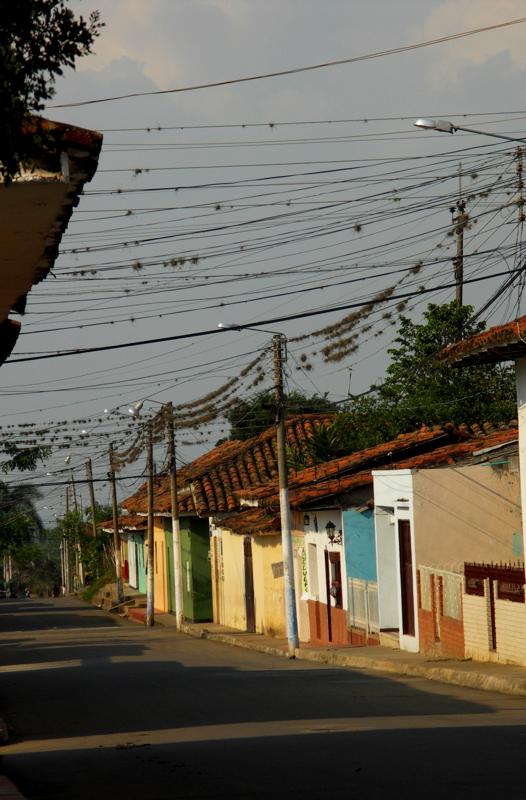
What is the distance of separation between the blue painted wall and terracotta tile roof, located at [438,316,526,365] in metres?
8.35

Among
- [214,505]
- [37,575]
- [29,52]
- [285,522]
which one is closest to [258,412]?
[214,505]

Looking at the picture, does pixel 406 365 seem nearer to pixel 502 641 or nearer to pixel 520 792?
pixel 502 641

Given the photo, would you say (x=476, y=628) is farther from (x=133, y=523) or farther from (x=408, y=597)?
(x=133, y=523)

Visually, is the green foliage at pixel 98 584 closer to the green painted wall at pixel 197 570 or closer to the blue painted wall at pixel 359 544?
the green painted wall at pixel 197 570

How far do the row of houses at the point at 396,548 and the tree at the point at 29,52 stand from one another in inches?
548

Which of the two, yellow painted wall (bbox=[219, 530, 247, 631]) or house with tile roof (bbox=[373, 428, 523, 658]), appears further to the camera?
yellow painted wall (bbox=[219, 530, 247, 631])

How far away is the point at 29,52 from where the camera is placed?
253 inches

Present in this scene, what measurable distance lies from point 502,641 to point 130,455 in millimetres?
31286

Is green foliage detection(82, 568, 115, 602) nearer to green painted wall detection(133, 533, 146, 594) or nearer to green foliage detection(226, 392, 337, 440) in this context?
green painted wall detection(133, 533, 146, 594)

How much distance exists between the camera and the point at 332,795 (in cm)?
888

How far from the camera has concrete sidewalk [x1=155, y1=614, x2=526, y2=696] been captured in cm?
1786

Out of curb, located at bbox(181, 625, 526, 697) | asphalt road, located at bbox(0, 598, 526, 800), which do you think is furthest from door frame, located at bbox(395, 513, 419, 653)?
asphalt road, located at bbox(0, 598, 526, 800)

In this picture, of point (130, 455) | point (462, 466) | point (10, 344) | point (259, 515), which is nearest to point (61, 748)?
point (10, 344)

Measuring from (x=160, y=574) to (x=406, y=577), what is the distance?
105 feet
